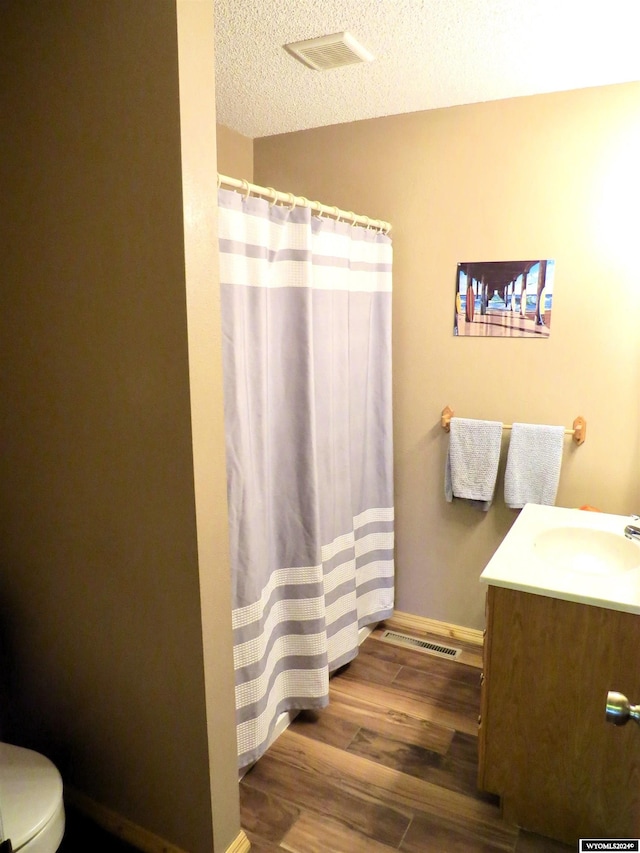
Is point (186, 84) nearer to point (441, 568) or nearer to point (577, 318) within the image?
point (577, 318)

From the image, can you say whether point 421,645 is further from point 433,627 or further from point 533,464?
point 533,464

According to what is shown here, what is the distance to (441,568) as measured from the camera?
2.66 m

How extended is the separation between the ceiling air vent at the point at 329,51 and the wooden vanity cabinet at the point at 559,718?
167cm

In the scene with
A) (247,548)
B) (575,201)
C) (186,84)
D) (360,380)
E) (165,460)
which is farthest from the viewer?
(360,380)

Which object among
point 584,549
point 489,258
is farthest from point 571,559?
point 489,258

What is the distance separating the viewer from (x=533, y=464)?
7.56 ft

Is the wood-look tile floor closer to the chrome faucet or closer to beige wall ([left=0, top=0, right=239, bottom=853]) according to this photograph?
beige wall ([left=0, top=0, right=239, bottom=853])

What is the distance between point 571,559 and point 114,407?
4.98ft

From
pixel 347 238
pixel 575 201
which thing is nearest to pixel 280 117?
pixel 347 238

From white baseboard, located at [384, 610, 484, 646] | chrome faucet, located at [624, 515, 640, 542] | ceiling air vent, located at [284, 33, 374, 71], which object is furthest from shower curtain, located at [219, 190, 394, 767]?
chrome faucet, located at [624, 515, 640, 542]

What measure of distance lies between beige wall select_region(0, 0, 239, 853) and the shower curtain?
0.28 metres

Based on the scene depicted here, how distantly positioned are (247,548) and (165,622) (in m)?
0.36

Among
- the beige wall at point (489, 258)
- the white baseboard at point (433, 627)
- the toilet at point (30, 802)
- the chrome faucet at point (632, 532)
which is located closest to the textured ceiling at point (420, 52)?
the beige wall at point (489, 258)

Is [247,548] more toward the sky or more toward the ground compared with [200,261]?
more toward the ground
